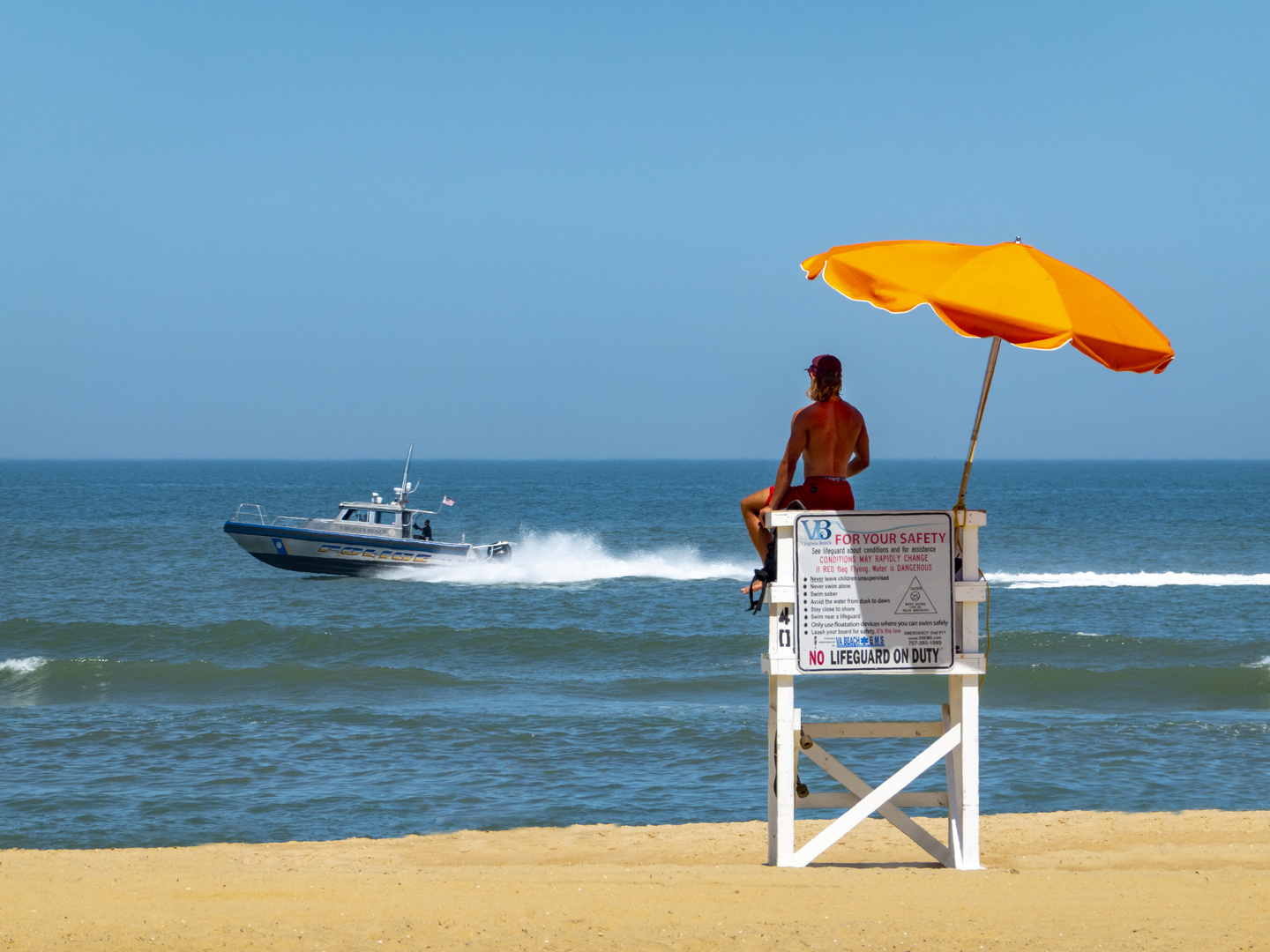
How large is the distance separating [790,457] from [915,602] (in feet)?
3.11

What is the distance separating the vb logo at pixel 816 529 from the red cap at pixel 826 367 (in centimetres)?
74

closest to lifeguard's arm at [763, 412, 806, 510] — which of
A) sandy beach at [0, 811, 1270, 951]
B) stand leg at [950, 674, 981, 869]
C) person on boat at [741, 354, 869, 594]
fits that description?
person on boat at [741, 354, 869, 594]

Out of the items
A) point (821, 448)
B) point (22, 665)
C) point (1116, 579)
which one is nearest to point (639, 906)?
point (821, 448)

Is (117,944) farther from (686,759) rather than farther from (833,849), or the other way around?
(686,759)

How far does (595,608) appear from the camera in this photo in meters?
29.2

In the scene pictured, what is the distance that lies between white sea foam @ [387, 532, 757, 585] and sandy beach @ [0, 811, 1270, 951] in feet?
89.1

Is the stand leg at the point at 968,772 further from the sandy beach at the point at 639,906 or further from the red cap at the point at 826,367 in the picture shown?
the red cap at the point at 826,367

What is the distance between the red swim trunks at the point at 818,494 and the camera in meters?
5.93

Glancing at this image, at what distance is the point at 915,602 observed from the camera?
5.80 meters

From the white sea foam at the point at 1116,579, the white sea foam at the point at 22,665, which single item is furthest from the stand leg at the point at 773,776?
the white sea foam at the point at 1116,579

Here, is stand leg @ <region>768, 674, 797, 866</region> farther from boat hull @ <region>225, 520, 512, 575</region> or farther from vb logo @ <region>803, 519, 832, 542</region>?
boat hull @ <region>225, 520, 512, 575</region>

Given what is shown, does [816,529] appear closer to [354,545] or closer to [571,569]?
[354,545]

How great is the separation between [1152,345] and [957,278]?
93 centimetres

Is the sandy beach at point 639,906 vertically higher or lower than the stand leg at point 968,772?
lower
